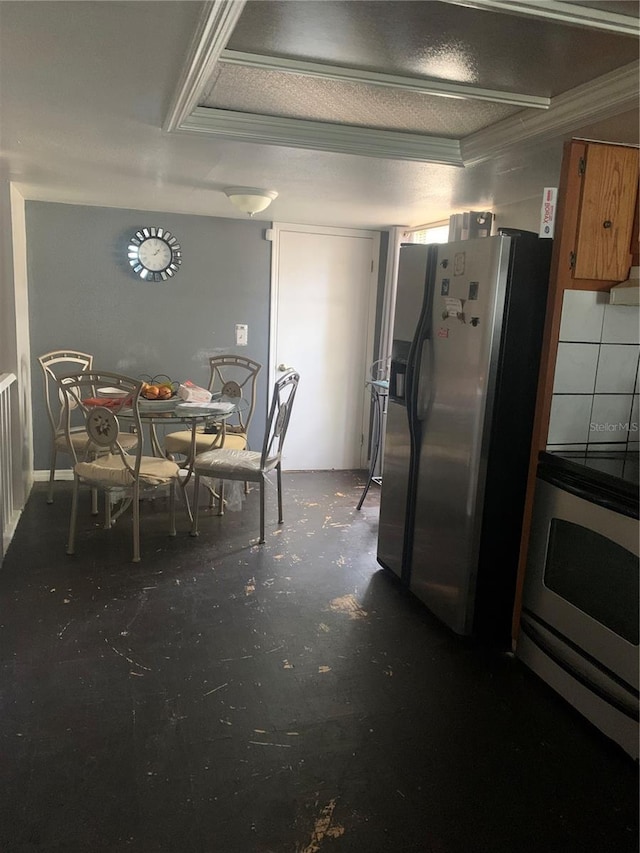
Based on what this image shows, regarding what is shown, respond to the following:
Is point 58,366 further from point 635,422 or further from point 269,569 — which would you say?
point 635,422

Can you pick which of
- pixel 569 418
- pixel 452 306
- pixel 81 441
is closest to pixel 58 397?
pixel 81 441

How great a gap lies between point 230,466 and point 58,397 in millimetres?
1765

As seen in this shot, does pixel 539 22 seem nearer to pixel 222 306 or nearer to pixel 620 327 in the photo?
pixel 620 327

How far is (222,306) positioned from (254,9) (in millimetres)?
3503

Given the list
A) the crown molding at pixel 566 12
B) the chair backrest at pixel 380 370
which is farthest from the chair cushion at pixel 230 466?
the crown molding at pixel 566 12

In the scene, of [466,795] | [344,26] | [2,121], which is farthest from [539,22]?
[466,795]

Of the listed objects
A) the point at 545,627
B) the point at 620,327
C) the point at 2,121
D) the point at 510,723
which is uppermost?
the point at 2,121

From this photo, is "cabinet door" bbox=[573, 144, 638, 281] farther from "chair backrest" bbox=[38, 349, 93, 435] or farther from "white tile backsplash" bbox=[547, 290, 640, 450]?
"chair backrest" bbox=[38, 349, 93, 435]

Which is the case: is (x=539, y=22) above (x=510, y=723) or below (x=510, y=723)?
above

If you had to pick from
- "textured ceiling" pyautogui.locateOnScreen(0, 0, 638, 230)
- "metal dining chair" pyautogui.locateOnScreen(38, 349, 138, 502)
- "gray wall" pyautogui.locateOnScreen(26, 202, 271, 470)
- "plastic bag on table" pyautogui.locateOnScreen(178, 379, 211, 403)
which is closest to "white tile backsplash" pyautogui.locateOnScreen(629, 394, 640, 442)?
"textured ceiling" pyautogui.locateOnScreen(0, 0, 638, 230)

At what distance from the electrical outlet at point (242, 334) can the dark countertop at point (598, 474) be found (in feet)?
10.4

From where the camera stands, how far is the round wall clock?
15.5 ft

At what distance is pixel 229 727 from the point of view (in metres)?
2.10
